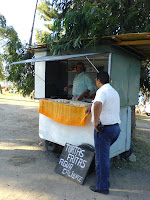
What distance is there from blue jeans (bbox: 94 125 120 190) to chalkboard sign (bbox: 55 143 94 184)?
0.38m

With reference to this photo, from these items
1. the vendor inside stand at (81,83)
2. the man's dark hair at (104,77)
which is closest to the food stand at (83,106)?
the vendor inside stand at (81,83)

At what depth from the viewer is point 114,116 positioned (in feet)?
9.63

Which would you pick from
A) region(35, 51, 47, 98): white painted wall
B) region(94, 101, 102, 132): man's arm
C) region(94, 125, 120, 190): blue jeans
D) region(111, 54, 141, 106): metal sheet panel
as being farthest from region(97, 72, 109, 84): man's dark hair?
region(35, 51, 47, 98): white painted wall

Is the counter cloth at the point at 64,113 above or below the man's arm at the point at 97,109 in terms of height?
below

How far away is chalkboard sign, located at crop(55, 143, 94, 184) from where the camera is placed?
342 cm

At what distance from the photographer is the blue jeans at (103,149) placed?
2924 millimetres

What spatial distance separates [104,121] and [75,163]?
1.21 m

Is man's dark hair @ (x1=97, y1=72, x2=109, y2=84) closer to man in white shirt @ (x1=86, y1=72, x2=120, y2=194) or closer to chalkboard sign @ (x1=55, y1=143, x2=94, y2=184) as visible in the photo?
man in white shirt @ (x1=86, y1=72, x2=120, y2=194)

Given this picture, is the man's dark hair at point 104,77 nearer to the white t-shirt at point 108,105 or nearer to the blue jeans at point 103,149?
the white t-shirt at point 108,105

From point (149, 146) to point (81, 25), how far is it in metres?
4.24

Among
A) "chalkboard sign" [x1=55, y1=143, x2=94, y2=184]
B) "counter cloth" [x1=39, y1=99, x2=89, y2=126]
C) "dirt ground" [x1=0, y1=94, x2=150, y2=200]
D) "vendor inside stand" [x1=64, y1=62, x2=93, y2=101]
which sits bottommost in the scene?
"dirt ground" [x1=0, y1=94, x2=150, y2=200]

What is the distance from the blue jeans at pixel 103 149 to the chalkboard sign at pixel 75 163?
1.24 ft

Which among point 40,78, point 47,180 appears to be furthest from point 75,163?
point 40,78

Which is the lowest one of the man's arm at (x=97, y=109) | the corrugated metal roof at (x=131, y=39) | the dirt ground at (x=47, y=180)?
the dirt ground at (x=47, y=180)
